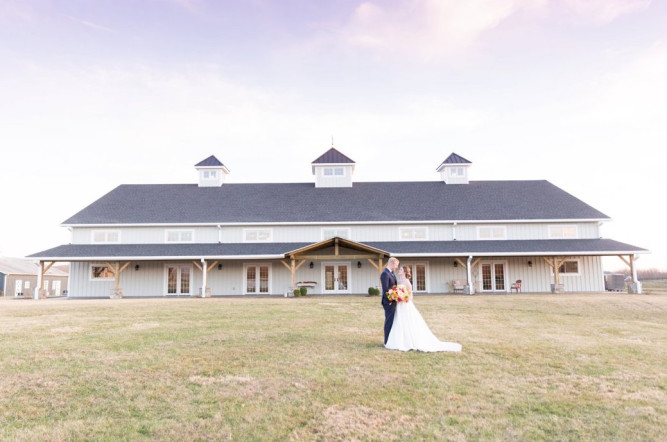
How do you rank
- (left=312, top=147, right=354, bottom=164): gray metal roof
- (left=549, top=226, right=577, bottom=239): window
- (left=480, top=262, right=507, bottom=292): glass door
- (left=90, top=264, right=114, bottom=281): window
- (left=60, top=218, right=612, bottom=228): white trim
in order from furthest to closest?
(left=312, top=147, right=354, bottom=164): gray metal roof
(left=549, top=226, right=577, bottom=239): window
(left=60, top=218, right=612, bottom=228): white trim
(left=480, top=262, right=507, bottom=292): glass door
(left=90, top=264, right=114, bottom=281): window

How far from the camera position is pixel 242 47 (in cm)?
2150

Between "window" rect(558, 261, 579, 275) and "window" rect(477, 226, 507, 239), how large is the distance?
3.97 m

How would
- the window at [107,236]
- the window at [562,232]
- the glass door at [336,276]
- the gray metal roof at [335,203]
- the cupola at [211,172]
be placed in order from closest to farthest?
the glass door at [336,276] → the window at [107,236] → the window at [562,232] → the gray metal roof at [335,203] → the cupola at [211,172]

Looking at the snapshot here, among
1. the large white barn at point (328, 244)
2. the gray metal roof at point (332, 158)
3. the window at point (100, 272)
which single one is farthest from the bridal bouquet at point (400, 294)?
the gray metal roof at point (332, 158)

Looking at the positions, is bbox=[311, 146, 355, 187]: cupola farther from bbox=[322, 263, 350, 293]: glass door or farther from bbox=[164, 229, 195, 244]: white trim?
bbox=[164, 229, 195, 244]: white trim

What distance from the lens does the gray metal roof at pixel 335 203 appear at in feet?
93.9

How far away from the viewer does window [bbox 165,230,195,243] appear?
28312mm

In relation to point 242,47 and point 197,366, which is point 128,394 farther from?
point 242,47

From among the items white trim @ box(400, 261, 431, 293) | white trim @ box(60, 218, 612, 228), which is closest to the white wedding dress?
white trim @ box(400, 261, 431, 293)

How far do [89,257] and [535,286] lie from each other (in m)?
27.9

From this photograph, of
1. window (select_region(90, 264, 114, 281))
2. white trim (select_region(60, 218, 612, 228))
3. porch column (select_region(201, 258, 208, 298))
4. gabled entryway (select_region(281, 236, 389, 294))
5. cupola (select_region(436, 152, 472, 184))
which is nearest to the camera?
gabled entryway (select_region(281, 236, 389, 294))

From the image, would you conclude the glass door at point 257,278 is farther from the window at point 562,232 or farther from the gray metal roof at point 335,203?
the window at point 562,232

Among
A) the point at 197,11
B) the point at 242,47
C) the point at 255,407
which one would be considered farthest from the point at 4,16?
the point at 255,407

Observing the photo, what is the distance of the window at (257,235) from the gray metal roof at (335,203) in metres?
0.71
